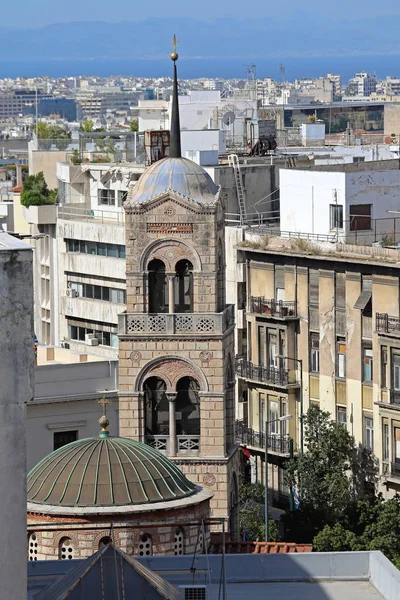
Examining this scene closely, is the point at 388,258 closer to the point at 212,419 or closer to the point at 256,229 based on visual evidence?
the point at 256,229

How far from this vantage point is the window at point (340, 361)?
6850 centimetres

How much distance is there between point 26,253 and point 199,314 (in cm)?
2494

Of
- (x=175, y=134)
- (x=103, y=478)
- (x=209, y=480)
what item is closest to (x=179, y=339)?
(x=209, y=480)

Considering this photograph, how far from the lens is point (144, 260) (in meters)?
45.7

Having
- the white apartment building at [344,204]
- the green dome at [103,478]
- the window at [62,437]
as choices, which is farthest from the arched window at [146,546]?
the white apartment building at [344,204]

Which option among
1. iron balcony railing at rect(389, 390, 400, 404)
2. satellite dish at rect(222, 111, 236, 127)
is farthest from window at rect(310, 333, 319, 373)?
satellite dish at rect(222, 111, 236, 127)

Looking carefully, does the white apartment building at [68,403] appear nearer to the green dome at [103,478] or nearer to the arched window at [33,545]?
the green dome at [103,478]

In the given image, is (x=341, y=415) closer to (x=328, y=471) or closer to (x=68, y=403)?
(x=328, y=471)

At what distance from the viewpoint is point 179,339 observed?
1791 inches

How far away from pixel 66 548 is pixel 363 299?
3100 cm

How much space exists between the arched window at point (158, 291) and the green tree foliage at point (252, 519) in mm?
6942

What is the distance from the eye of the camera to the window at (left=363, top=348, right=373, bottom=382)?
220 ft

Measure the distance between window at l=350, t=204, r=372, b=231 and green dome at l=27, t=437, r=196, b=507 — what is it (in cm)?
3526

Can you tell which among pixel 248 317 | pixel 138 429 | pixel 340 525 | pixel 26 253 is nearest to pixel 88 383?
pixel 340 525
